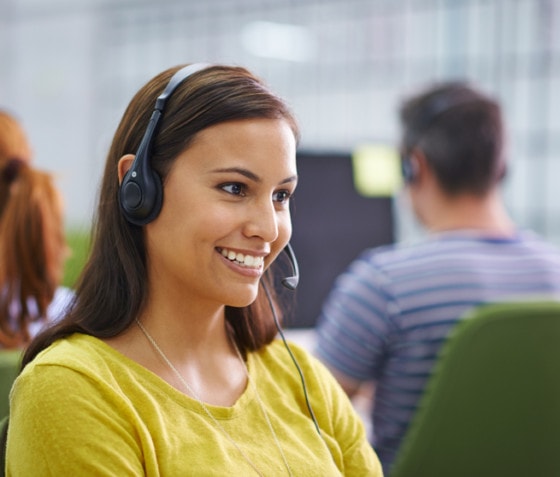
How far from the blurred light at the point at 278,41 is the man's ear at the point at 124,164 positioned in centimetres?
610

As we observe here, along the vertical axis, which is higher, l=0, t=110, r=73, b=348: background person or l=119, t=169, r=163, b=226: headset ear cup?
l=119, t=169, r=163, b=226: headset ear cup

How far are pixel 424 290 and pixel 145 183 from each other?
32.7 inches

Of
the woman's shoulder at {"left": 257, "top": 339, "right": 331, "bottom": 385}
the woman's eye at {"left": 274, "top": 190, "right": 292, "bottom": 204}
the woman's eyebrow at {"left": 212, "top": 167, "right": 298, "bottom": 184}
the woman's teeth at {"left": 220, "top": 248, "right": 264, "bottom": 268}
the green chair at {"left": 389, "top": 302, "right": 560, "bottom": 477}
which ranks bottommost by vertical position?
the green chair at {"left": 389, "top": 302, "right": 560, "bottom": 477}

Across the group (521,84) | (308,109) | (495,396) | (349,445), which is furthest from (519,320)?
(308,109)

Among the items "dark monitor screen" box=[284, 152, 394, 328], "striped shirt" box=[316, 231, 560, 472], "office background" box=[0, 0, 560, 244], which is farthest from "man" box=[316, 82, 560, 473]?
"office background" box=[0, 0, 560, 244]

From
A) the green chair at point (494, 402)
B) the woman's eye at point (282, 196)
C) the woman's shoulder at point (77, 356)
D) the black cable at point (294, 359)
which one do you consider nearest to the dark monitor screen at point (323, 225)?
the green chair at point (494, 402)

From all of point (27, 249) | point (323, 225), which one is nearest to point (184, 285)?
point (27, 249)

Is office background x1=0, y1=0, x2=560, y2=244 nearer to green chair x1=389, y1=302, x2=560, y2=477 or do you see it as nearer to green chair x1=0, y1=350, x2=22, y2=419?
green chair x1=389, y1=302, x2=560, y2=477

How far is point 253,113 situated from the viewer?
41.4 inches

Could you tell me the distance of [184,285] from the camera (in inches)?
42.7

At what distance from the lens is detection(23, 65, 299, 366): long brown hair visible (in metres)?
1.04

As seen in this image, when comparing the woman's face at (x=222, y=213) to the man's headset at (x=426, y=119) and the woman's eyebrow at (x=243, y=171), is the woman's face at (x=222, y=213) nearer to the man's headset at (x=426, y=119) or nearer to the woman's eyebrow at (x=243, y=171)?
the woman's eyebrow at (x=243, y=171)

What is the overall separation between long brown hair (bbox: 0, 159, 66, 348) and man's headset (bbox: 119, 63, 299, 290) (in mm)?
766

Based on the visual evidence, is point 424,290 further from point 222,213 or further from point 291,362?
point 222,213
